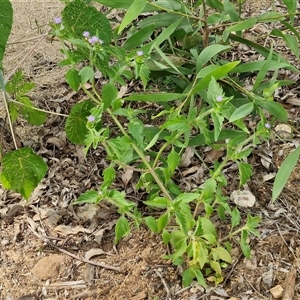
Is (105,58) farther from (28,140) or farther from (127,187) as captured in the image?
(28,140)

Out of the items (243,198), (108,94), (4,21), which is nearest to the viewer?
(108,94)

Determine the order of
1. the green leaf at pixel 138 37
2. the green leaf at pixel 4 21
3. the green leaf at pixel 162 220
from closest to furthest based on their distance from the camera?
the green leaf at pixel 162 220
the green leaf at pixel 4 21
the green leaf at pixel 138 37

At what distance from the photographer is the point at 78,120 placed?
181 centimetres

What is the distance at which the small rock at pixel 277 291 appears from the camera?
1.51 meters

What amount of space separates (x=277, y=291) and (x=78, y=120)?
→ 0.83 m

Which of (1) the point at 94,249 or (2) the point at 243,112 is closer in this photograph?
(2) the point at 243,112

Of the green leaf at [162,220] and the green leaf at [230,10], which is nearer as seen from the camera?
the green leaf at [162,220]

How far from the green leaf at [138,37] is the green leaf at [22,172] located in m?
0.48

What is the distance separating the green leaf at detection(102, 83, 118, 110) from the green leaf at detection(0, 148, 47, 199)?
1.06ft

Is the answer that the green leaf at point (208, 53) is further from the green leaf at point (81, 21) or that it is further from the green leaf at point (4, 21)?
the green leaf at point (4, 21)

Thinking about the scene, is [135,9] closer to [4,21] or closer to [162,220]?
[4,21]

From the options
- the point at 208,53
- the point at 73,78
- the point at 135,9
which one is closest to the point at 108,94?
the point at 73,78

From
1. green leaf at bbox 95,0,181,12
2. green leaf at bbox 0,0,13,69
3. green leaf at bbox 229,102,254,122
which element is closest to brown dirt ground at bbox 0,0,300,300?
→ green leaf at bbox 0,0,13,69

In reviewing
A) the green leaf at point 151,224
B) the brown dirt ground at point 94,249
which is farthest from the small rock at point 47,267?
the green leaf at point 151,224
